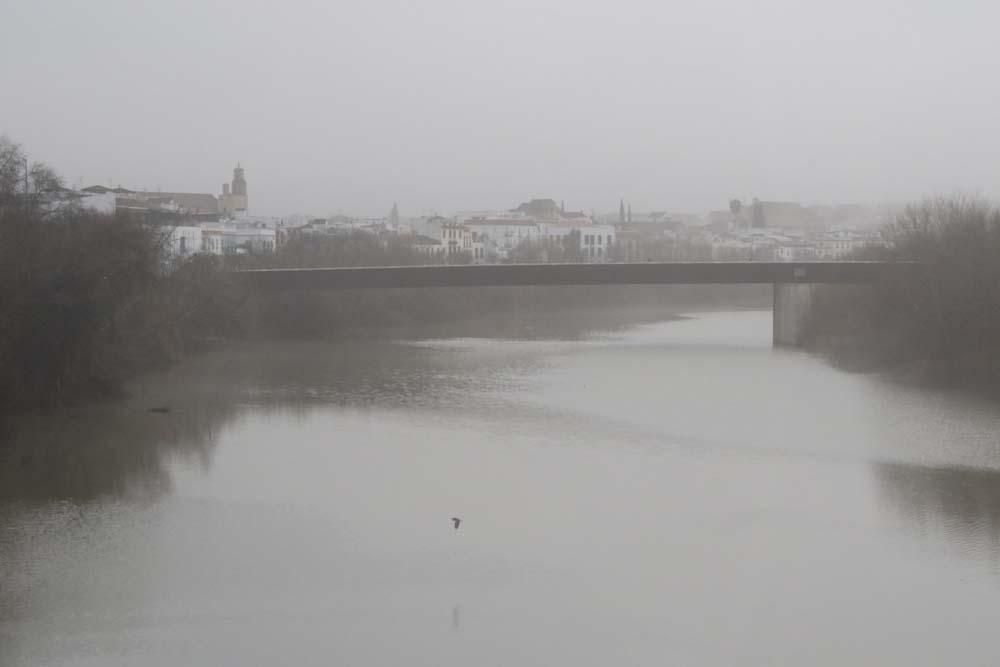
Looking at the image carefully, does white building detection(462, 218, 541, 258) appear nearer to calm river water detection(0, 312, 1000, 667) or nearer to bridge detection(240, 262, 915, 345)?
bridge detection(240, 262, 915, 345)

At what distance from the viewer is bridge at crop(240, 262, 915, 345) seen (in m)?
29.2

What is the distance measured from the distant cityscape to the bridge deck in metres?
8.23

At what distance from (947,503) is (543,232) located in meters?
64.5

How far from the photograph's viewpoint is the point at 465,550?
1045cm

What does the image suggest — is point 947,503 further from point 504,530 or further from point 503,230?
point 503,230

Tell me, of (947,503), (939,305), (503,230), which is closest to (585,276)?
(939,305)

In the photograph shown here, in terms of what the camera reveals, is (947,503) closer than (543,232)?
Yes

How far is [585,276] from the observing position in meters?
30.1

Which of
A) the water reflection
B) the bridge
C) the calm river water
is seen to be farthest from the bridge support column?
the water reflection

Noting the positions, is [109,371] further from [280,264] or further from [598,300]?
[598,300]

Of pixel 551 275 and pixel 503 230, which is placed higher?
pixel 503 230

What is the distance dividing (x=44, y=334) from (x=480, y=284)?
15.3 meters

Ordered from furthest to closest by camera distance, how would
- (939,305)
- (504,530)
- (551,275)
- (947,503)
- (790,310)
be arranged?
(790,310)
(551,275)
(939,305)
(947,503)
(504,530)

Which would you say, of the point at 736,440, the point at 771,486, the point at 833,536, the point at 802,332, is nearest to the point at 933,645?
the point at 833,536
